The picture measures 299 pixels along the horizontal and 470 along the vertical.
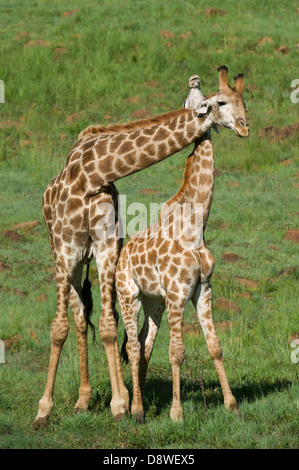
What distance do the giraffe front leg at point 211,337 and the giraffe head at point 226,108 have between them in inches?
53.1

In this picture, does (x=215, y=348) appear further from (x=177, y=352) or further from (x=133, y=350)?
(x=133, y=350)

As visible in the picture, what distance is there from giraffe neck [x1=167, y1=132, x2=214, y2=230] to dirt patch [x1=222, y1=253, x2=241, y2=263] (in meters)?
5.07

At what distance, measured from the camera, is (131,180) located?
49.1ft

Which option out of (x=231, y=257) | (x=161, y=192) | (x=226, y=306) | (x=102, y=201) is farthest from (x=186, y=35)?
(x=102, y=201)

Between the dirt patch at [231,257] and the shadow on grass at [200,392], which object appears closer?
the shadow on grass at [200,392]

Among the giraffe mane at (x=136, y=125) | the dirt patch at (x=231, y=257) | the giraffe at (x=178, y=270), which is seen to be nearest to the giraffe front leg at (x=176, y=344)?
the giraffe at (x=178, y=270)

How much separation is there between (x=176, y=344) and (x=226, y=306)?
3732 mm

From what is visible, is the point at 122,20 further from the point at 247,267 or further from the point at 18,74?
the point at 247,267

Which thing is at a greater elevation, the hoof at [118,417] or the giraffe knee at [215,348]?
the giraffe knee at [215,348]

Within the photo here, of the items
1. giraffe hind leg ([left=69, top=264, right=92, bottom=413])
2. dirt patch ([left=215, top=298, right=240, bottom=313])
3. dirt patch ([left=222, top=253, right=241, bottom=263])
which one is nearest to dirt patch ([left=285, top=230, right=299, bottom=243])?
dirt patch ([left=222, top=253, right=241, bottom=263])

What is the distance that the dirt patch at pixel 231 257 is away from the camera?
37.9 feet

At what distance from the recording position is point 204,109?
6.37 metres

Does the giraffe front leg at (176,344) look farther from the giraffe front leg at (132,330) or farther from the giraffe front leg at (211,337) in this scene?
the giraffe front leg at (132,330)

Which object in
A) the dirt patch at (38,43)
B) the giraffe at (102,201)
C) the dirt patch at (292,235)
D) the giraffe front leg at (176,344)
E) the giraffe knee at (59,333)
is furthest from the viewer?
the dirt patch at (38,43)
